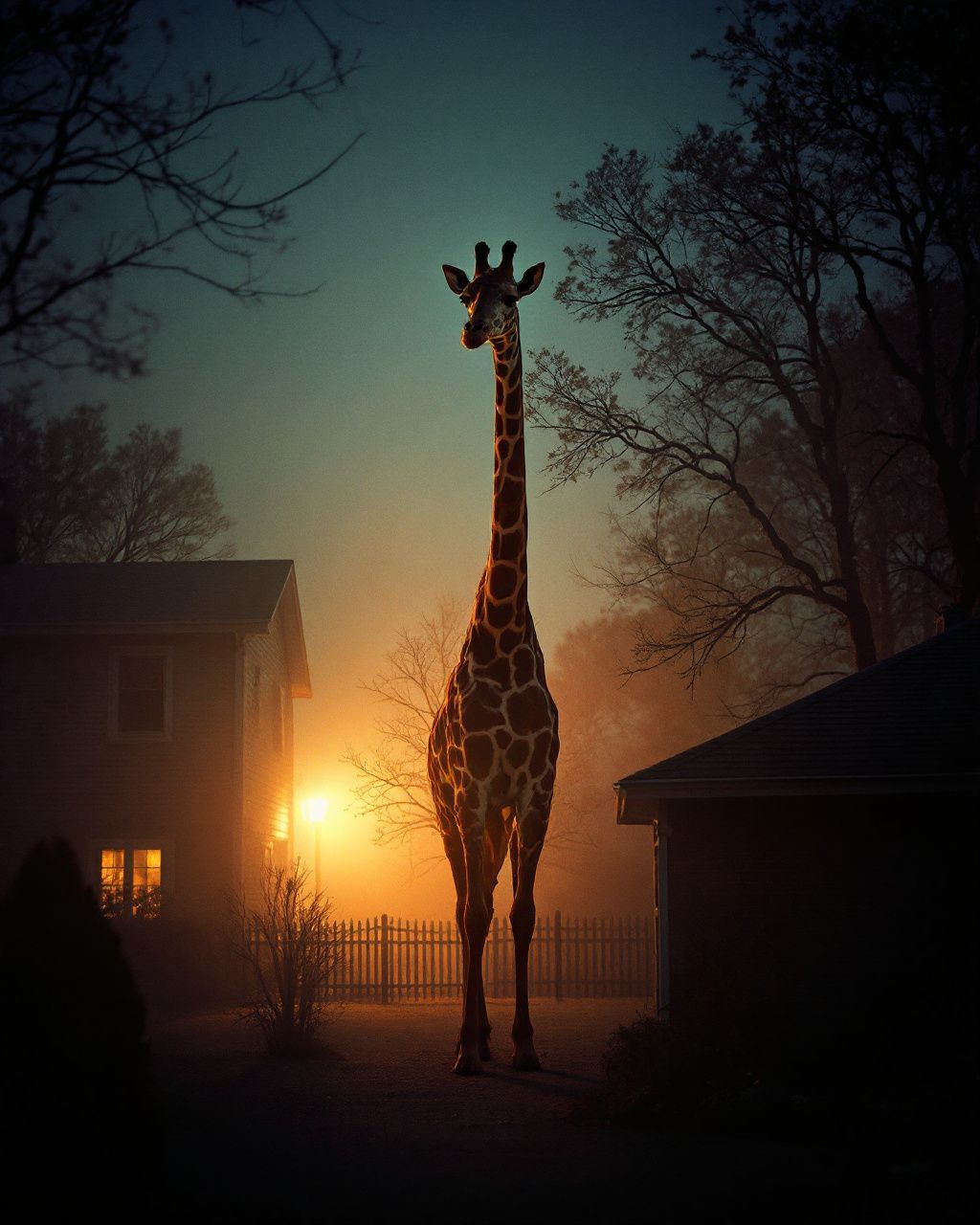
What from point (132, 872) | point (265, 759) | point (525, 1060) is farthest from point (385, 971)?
point (525, 1060)

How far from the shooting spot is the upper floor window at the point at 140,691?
23203 mm

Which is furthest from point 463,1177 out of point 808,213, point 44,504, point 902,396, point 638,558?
point 44,504

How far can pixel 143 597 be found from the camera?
79.2ft

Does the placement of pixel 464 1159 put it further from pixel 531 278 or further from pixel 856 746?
pixel 531 278

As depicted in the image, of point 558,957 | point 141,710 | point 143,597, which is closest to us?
point 141,710

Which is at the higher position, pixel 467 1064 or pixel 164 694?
pixel 164 694

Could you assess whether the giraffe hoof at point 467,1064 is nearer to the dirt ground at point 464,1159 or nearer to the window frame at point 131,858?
the dirt ground at point 464,1159

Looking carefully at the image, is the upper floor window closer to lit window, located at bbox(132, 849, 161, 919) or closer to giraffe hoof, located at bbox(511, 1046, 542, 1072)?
lit window, located at bbox(132, 849, 161, 919)

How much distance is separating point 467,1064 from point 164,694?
12657mm

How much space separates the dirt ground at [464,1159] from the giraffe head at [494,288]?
274 inches

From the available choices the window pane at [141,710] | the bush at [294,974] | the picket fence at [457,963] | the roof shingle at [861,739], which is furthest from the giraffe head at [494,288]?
the picket fence at [457,963]

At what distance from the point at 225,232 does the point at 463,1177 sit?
5.87 meters

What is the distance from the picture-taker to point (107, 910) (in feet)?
68.8

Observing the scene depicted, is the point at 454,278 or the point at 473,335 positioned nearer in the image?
the point at 473,335
